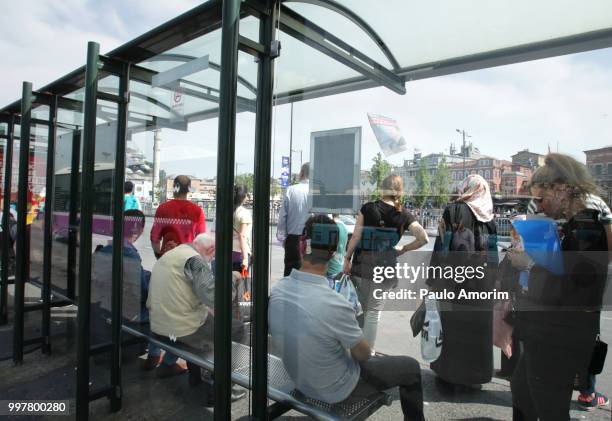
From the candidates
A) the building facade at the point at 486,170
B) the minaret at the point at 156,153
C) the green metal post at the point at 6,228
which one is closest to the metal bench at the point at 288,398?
the building facade at the point at 486,170

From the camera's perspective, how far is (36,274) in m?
4.58

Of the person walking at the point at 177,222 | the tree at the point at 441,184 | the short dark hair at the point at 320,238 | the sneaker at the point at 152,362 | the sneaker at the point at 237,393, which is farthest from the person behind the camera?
the sneaker at the point at 152,362

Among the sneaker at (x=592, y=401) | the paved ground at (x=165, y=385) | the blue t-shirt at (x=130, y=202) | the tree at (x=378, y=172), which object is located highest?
the tree at (x=378, y=172)

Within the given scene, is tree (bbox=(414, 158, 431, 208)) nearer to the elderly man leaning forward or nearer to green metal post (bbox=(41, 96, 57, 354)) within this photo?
the elderly man leaning forward

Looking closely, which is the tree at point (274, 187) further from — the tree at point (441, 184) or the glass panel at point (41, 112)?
the glass panel at point (41, 112)

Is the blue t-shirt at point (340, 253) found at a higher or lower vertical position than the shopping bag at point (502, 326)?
higher

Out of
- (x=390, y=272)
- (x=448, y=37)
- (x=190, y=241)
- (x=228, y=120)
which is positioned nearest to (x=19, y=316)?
(x=190, y=241)

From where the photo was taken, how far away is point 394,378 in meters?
2.01

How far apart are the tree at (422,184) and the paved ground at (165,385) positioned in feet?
0.96

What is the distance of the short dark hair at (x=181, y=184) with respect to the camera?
2.71 m

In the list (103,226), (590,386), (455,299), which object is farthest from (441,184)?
(103,226)

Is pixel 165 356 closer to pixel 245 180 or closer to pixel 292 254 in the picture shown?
pixel 292 254

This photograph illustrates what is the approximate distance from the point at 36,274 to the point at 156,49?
3.44 meters

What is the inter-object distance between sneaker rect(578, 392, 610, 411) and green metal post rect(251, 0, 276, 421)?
150 cm
